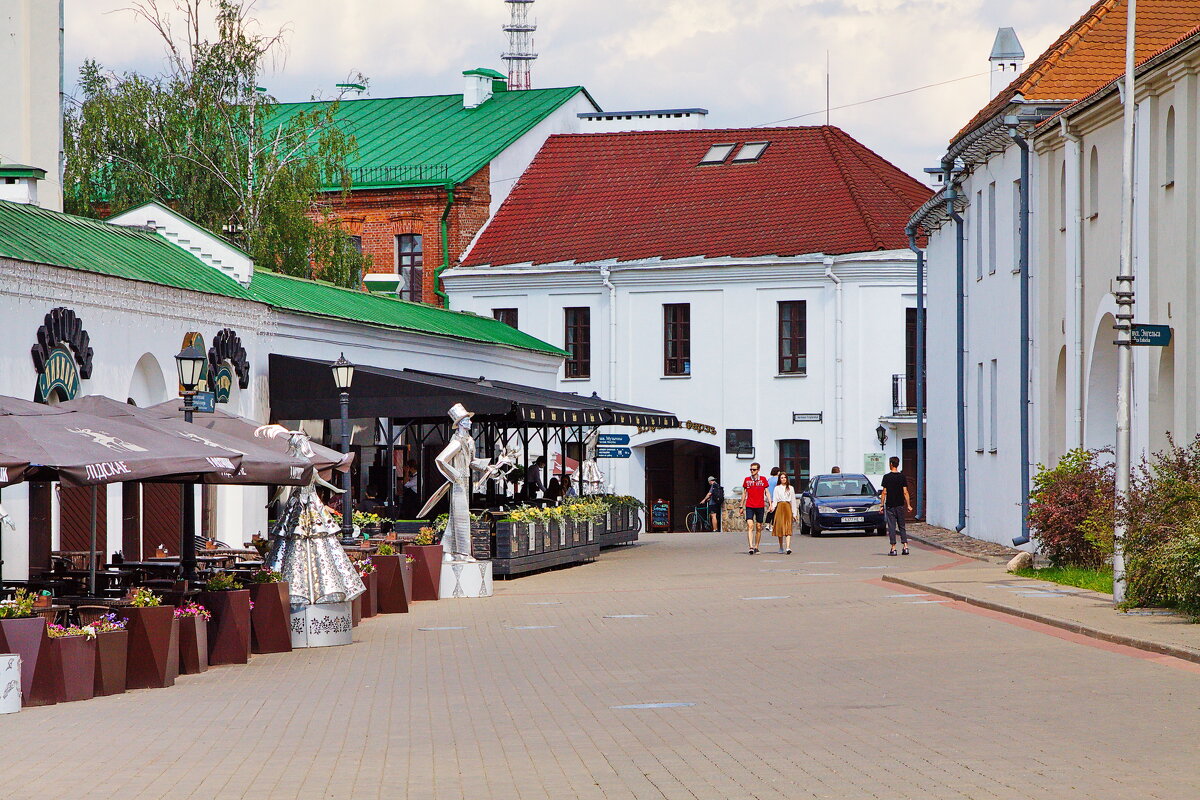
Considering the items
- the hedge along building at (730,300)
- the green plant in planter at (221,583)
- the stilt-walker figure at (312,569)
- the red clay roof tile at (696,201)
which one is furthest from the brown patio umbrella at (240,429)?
the red clay roof tile at (696,201)

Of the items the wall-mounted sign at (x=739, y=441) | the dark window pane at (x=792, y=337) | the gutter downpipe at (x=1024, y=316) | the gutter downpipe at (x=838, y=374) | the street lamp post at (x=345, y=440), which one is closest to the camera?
the street lamp post at (x=345, y=440)

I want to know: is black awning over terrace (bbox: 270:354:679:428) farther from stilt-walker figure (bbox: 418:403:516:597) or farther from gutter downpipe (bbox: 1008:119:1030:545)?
gutter downpipe (bbox: 1008:119:1030:545)

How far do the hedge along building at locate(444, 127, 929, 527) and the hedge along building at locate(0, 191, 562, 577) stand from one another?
14.0m

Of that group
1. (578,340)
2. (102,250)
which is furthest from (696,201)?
(102,250)

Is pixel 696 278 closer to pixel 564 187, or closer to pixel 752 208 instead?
pixel 752 208

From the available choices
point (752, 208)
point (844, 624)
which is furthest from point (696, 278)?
point (844, 624)

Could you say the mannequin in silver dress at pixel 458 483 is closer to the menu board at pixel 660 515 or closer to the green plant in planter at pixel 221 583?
the green plant in planter at pixel 221 583

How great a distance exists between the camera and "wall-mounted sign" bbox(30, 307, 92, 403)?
20562 millimetres

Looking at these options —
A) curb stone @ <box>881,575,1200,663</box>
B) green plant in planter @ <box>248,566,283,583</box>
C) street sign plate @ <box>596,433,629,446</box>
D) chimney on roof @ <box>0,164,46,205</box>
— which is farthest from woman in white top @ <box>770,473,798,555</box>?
green plant in planter @ <box>248,566,283,583</box>

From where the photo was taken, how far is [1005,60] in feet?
125

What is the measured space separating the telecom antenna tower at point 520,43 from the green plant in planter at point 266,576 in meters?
56.4

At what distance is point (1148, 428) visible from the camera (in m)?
21.5

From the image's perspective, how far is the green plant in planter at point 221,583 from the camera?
50.7 ft

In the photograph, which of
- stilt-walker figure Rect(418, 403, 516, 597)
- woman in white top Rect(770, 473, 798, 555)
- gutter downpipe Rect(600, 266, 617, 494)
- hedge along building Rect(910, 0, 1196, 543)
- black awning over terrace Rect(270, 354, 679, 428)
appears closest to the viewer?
stilt-walker figure Rect(418, 403, 516, 597)
